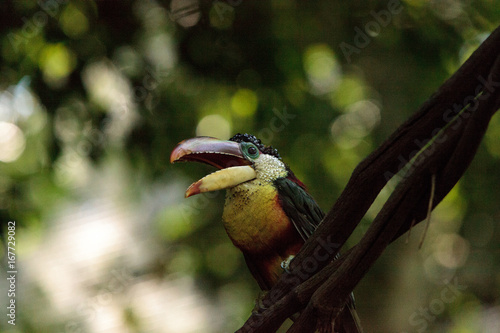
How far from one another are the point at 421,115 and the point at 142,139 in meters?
2.87

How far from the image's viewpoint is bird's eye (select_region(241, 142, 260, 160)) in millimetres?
1622

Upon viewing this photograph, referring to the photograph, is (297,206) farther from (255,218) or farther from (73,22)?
(73,22)

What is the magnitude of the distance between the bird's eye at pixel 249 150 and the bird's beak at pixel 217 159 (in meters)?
0.02

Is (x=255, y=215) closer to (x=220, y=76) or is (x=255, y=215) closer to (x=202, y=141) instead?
(x=202, y=141)

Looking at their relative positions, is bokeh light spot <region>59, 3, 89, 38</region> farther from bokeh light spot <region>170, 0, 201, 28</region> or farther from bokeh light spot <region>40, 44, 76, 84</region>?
bokeh light spot <region>170, 0, 201, 28</region>

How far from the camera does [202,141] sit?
1.52 meters

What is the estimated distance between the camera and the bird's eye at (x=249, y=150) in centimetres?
162

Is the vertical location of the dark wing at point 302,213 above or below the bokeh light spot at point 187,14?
below

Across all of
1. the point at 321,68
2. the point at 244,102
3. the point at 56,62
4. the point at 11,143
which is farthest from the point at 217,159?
the point at 11,143

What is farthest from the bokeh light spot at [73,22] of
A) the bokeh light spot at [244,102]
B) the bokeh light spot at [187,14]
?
the bokeh light spot at [244,102]

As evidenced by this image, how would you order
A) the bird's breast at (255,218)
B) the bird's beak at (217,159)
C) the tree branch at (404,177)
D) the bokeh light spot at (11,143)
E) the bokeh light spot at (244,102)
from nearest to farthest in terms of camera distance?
the tree branch at (404,177)
the bird's beak at (217,159)
the bird's breast at (255,218)
the bokeh light spot at (244,102)
the bokeh light spot at (11,143)

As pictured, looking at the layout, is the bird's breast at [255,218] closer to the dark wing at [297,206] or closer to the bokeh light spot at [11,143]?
the dark wing at [297,206]

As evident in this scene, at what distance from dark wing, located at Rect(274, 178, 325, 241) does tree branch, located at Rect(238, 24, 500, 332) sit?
1.28ft

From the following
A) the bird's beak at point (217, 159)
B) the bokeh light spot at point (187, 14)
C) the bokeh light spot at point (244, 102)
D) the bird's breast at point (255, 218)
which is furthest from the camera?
the bokeh light spot at point (187, 14)
